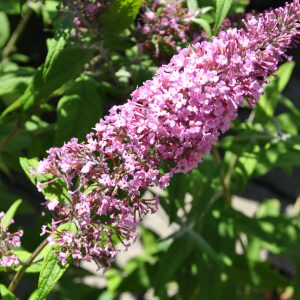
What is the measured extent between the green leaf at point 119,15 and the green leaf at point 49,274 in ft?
2.84

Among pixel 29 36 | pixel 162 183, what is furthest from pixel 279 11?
pixel 29 36

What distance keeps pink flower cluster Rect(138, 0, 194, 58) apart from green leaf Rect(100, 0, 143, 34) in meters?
0.09

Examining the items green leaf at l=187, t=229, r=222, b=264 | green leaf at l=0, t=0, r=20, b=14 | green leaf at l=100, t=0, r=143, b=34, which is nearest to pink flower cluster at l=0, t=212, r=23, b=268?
green leaf at l=100, t=0, r=143, b=34

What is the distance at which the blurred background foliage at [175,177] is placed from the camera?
217 centimetres

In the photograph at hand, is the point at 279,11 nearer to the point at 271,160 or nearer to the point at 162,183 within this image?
the point at 162,183

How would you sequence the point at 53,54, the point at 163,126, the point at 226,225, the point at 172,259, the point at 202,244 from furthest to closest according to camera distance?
the point at 226,225 < the point at 172,259 < the point at 202,244 < the point at 53,54 < the point at 163,126

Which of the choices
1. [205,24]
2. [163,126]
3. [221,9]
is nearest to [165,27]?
[205,24]

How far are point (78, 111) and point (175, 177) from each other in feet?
1.54

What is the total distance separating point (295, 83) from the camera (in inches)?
194

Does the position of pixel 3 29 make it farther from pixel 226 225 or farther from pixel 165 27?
pixel 226 225

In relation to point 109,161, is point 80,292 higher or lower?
lower

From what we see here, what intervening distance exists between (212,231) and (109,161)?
131 cm

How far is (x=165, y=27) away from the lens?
7.11 ft

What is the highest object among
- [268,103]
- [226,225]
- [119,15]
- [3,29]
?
[119,15]
